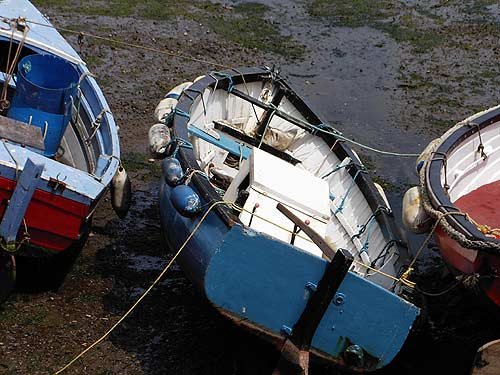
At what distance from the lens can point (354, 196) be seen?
7547 millimetres

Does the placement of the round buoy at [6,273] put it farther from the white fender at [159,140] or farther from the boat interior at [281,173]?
the boat interior at [281,173]

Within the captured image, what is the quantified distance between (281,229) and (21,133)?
2.37m

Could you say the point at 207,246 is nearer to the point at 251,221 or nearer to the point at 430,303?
the point at 251,221

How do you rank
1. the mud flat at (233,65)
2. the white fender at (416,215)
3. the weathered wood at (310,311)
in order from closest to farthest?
1. the weathered wood at (310,311)
2. the white fender at (416,215)
3. the mud flat at (233,65)

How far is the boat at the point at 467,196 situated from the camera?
235 inches

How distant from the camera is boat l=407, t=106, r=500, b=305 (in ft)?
19.6

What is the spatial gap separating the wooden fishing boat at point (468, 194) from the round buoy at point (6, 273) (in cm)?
336

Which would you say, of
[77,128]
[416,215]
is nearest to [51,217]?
[77,128]

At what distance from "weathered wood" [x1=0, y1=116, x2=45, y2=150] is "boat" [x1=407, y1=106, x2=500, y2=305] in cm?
328

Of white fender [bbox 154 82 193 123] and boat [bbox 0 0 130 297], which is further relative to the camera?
white fender [bbox 154 82 193 123]

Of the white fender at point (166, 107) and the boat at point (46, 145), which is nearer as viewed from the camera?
the boat at point (46, 145)

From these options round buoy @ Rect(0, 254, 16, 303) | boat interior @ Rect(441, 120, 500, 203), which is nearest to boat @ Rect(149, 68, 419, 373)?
boat interior @ Rect(441, 120, 500, 203)

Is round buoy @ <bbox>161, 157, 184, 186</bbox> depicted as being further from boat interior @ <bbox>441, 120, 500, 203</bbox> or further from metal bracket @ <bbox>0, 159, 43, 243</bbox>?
boat interior @ <bbox>441, 120, 500, 203</bbox>

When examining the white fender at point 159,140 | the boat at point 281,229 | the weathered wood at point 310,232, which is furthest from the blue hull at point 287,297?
the white fender at point 159,140
